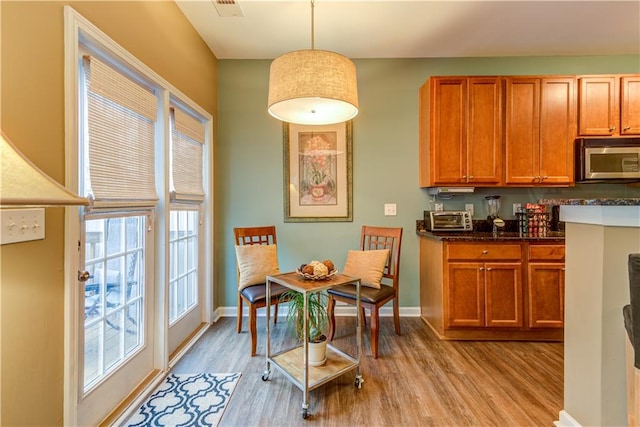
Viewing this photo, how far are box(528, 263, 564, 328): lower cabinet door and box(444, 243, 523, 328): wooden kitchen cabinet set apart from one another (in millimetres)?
111

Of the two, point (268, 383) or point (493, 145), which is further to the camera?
point (493, 145)

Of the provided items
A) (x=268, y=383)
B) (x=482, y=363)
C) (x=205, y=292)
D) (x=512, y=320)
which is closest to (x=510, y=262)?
(x=512, y=320)

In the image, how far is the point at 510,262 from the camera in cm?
246

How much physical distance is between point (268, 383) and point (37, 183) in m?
1.77

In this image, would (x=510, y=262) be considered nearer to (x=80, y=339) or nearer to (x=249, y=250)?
(x=249, y=250)

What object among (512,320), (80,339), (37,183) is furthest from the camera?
(512,320)

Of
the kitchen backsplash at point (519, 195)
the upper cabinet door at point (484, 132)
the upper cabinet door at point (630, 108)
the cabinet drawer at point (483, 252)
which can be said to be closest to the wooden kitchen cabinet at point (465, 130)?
the upper cabinet door at point (484, 132)

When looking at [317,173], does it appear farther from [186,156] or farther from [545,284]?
[545,284]

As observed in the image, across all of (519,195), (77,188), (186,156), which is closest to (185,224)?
(186,156)

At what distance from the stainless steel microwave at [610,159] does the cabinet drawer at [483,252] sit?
112cm

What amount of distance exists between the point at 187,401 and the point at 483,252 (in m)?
2.56

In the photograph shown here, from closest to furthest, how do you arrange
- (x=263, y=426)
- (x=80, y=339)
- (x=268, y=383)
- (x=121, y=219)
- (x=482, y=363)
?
(x=80, y=339) < (x=263, y=426) < (x=121, y=219) < (x=268, y=383) < (x=482, y=363)

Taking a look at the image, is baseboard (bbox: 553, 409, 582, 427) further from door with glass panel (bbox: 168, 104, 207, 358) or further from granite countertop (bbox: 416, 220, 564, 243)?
door with glass panel (bbox: 168, 104, 207, 358)

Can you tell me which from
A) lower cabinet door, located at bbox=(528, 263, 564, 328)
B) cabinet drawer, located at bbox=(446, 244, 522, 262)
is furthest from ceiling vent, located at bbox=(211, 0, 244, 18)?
lower cabinet door, located at bbox=(528, 263, 564, 328)
